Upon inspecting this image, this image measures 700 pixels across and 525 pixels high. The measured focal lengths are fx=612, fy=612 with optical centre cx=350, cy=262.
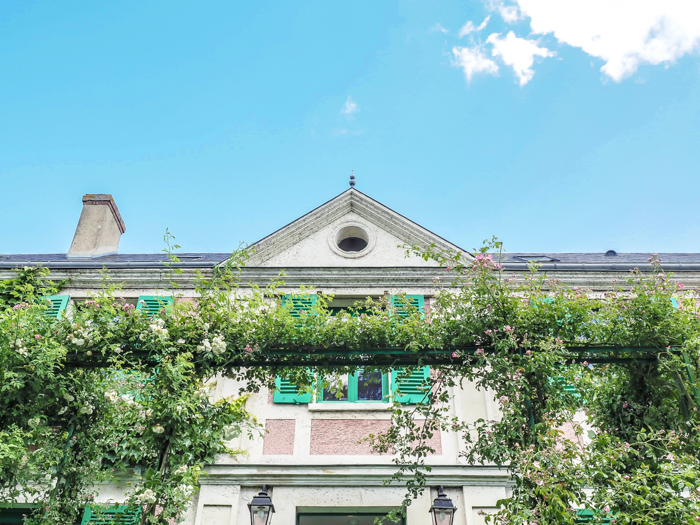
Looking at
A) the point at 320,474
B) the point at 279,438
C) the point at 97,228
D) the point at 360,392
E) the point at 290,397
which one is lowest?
the point at 320,474

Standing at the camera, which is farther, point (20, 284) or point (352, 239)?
point (352, 239)

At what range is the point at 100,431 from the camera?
17.9ft

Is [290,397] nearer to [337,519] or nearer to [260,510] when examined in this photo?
[337,519]

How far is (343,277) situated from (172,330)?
4.17 meters

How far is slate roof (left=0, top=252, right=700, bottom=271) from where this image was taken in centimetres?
916

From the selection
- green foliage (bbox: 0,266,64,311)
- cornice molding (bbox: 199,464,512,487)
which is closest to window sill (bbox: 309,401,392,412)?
cornice molding (bbox: 199,464,512,487)

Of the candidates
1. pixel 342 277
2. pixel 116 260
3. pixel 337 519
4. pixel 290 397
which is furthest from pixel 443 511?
pixel 116 260

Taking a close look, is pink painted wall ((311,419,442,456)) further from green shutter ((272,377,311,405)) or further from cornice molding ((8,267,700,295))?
cornice molding ((8,267,700,295))

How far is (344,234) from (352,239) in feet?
0.69

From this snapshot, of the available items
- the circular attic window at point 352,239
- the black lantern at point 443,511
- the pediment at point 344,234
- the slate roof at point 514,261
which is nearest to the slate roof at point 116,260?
the slate roof at point 514,261

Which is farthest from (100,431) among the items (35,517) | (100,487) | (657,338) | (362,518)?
(657,338)

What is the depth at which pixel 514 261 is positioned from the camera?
10469mm

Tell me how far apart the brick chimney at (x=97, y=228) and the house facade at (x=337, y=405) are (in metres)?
0.62

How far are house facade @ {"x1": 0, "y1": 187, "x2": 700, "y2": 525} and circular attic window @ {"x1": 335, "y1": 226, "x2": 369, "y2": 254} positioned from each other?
0.02 meters
